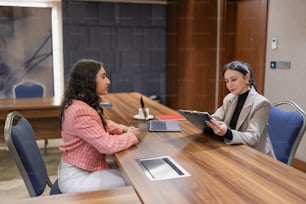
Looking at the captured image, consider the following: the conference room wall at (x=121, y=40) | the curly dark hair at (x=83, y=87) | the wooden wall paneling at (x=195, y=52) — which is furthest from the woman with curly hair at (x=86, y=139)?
the conference room wall at (x=121, y=40)

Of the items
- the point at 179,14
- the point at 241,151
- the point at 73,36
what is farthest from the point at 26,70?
the point at 241,151

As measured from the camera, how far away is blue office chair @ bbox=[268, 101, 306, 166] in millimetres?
1874

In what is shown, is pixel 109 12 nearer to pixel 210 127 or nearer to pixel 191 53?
pixel 191 53

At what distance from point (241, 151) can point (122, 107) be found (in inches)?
58.2

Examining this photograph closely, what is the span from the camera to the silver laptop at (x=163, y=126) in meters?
2.08

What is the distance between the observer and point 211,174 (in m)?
1.34

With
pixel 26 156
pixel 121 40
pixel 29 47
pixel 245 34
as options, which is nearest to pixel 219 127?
pixel 26 156

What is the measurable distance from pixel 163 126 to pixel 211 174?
85 centimetres

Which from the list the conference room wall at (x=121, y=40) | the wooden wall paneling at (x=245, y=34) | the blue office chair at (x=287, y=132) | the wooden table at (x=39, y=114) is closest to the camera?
the blue office chair at (x=287, y=132)

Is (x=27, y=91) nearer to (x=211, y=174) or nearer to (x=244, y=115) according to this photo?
(x=244, y=115)

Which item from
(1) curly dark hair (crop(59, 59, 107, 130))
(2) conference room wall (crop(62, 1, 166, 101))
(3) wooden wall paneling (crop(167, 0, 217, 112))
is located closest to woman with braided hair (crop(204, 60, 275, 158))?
(1) curly dark hair (crop(59, 59, 107, 130))

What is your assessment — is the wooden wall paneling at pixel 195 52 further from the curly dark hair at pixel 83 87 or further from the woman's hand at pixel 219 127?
the curly dark hair at pixel 83 87

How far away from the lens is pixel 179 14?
5082 millimetres

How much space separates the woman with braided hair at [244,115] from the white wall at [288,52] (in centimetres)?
141
